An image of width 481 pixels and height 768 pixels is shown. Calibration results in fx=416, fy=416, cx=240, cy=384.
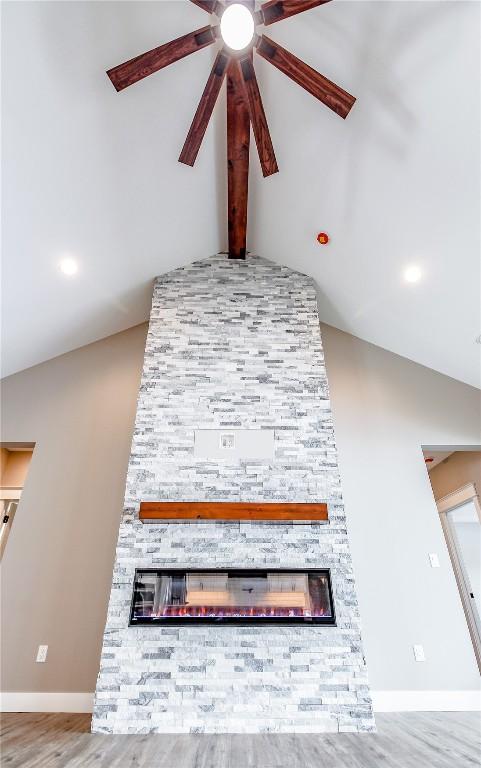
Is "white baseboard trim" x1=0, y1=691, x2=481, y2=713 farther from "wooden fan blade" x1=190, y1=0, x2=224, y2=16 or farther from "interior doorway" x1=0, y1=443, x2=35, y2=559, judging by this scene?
"wooden fan blade" x1=190, y1=0, x2=224, y2=16

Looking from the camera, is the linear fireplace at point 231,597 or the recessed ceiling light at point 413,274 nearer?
the linear fireplace at point 231,597

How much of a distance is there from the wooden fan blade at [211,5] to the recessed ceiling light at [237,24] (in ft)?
0.22

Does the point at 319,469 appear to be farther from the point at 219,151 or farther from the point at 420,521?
the point at 219,151

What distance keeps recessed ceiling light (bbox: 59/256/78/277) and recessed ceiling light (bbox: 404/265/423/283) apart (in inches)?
106

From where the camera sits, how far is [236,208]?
11.9 ft

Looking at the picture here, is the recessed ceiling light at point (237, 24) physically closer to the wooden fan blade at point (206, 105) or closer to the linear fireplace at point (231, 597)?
the wooden fan blade at point (206, 105)

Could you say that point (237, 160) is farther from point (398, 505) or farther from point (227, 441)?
point (398, 505)

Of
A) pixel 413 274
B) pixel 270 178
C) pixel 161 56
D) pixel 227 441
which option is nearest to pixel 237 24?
pixel 161 56

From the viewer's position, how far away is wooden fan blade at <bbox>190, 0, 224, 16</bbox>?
1.92 metres

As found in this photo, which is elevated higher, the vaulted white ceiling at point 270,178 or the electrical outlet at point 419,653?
the vaulted white ceiling at point 270,178

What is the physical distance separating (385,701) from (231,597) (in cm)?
141

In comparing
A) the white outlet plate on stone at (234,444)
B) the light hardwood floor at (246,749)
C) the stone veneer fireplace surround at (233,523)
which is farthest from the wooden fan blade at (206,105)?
the light hardwood floor at (246,749)

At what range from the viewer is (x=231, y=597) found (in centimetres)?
262

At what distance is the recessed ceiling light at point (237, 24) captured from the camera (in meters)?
1.88
